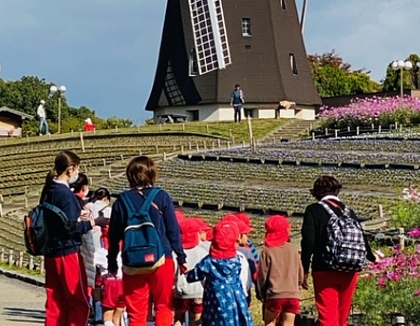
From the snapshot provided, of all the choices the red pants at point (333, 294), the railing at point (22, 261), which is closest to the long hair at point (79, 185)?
the red pants at point (333, 294)

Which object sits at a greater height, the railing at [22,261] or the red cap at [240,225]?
the red cap at [240,225]

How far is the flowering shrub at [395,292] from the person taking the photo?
7.83m

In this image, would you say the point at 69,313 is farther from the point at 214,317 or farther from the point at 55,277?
the point at 214,317

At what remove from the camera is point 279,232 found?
302 inches

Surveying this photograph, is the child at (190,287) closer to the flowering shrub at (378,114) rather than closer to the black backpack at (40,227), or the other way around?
the black backpack at (40,227)

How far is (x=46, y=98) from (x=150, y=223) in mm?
64381

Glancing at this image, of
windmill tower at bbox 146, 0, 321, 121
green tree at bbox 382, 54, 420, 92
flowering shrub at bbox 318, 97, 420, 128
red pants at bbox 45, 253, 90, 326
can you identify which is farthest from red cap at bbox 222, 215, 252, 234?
green tree at bbox 382, 54, 420, 92

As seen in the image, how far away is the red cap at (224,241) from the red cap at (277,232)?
0.57 m

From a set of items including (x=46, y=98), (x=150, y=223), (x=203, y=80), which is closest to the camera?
(x=150, y=223)

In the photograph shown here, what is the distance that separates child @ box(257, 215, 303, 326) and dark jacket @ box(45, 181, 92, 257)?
1.49 m

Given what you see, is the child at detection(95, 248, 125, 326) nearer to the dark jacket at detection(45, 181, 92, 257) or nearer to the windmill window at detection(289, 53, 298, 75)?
the dark jacket at detection(45, 181, 92, 257)

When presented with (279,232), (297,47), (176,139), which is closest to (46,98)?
(297,47)

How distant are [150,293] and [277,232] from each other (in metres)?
1.25

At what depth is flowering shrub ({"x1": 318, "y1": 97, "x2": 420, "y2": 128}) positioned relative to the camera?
33.9 meters
